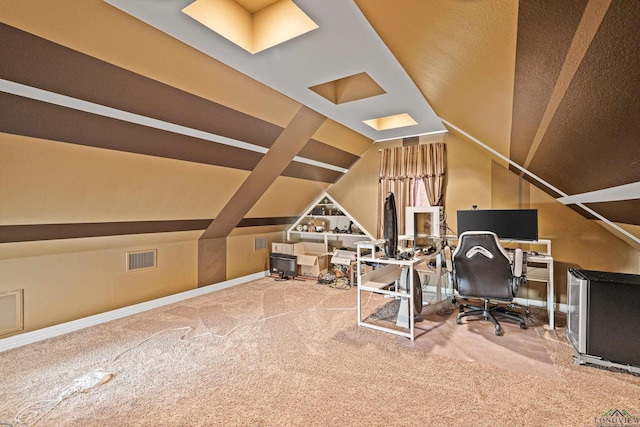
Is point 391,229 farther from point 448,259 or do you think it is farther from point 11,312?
point 11,312

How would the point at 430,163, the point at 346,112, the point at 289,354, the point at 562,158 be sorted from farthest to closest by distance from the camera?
the point at 430,163
the point at 346,112
the point at 289,354
the point at 562,158

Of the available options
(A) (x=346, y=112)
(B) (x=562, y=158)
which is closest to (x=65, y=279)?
(A) (x=346, y=112)

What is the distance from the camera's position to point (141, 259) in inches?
151

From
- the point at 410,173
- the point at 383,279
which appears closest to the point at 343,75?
the point at 383,279

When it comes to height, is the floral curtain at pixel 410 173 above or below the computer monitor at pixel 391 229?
above

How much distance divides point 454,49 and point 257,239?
462 centimetres

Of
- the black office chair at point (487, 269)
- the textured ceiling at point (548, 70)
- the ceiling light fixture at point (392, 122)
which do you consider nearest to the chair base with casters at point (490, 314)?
the black office chair at point (487, 269)

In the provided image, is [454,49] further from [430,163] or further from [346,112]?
[430,163]

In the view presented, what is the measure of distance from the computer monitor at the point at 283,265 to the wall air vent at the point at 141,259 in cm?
205

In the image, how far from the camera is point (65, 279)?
3162mm

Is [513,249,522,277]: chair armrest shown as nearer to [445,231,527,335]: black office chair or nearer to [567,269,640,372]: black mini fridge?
[445,231,527,335]: black office chair

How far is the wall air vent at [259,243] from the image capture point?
5434 millimetres

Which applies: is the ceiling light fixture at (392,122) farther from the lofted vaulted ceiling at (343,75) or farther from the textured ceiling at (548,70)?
the textured ceiling at (548,70)

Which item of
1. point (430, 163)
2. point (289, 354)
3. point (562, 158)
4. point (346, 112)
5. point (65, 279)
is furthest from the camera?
point (430, 163)
